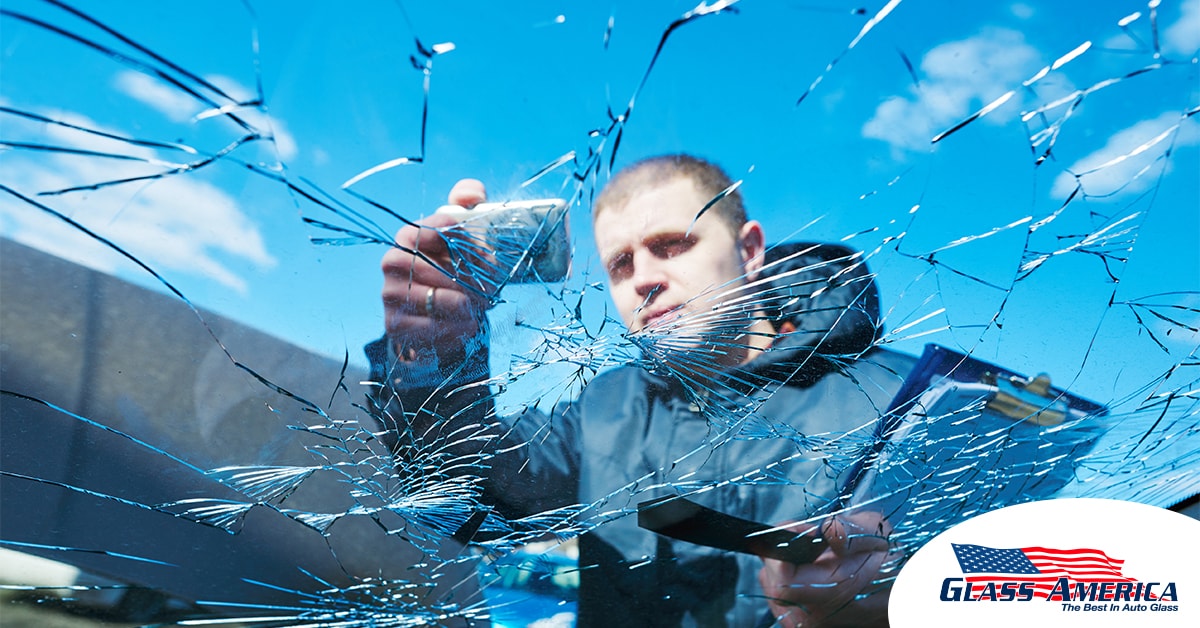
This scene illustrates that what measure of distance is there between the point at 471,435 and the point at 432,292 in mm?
165

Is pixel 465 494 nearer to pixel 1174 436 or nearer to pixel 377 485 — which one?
pixel 377 485

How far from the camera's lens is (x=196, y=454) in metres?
0.69

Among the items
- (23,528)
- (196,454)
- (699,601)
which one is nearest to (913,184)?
(699,601)

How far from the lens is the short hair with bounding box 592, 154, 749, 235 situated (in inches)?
25.7

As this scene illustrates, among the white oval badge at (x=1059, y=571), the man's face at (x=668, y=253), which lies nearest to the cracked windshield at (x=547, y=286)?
the man's face at (x=668, y=253)

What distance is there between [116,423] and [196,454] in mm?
80

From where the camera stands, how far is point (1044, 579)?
33.4 inches

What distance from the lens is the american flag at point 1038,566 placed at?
848 millimetres

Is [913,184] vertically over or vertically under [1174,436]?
over

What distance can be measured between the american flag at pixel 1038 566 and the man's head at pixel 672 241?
1.64 feet

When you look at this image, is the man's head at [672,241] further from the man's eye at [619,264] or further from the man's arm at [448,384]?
the man's arm at [448,384]

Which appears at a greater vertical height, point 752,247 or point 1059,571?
point 752,247

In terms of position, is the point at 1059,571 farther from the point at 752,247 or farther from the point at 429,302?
the point at 429,302

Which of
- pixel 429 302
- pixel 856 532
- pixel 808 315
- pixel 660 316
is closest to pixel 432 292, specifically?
pixel 429 302
